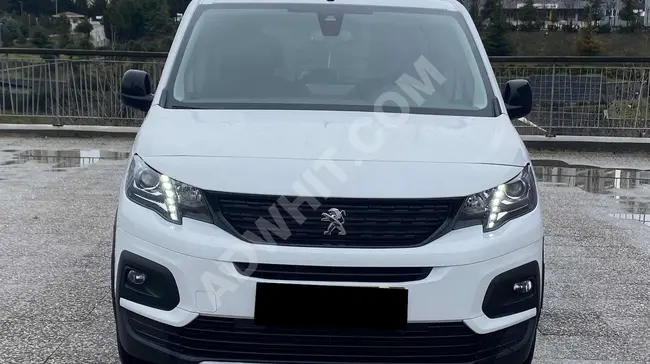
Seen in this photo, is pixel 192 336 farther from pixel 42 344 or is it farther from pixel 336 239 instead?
pixel 42 344

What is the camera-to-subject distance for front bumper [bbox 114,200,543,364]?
2.89 m

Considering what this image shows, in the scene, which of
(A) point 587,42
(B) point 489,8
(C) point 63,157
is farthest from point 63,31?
(A) point 587,42

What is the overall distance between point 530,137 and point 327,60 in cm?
782

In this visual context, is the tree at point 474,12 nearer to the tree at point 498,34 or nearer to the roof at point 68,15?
the tree at point 498,34

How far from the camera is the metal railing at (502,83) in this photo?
11.7m

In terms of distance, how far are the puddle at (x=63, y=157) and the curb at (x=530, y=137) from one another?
3.33 ft

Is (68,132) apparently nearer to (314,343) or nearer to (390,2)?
(390,2)

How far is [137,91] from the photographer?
4.43 m

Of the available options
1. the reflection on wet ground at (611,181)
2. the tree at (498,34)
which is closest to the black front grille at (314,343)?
the reflection on wet ground at (611,181)

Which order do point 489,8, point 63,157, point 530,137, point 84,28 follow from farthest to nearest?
point 489,8, point 84,28, point 530,137, point 63,157

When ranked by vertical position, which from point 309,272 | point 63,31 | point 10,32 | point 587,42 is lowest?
point 587,42

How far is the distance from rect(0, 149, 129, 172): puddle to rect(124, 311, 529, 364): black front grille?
674cm

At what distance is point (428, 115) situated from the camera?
3.79 metres

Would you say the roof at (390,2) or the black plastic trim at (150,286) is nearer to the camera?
the black plastic trim at (150,286)
